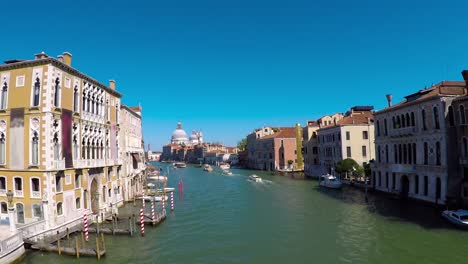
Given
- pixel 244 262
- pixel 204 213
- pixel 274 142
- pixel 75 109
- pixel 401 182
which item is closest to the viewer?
pixel 244 262

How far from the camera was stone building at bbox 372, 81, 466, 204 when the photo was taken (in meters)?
23.0

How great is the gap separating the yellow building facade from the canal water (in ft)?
10.1

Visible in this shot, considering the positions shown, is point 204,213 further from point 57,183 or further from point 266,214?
point 57,183

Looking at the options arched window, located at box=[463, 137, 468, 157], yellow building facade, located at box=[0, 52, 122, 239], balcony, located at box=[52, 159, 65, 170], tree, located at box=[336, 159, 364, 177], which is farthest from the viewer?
tree, located at box=[336, 159, 364, 177]

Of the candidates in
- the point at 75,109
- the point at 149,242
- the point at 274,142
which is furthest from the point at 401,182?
the point at 274,142

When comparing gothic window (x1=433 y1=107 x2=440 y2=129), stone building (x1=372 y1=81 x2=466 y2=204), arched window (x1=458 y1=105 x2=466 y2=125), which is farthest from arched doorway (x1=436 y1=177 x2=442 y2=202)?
arched window (x1=458 y1=105 x2=466 y2=125)

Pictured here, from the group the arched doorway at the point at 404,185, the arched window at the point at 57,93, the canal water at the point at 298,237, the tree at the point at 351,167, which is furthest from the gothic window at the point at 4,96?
the tree at the point at 351,167

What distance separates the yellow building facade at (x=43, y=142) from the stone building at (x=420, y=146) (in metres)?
23.1

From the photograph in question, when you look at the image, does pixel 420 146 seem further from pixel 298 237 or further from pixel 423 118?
pixel 298 237

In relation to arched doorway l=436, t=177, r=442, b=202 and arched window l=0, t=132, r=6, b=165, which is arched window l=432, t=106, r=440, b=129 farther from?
arched window l=0, t=132, r=6, b=165

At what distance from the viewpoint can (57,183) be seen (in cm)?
1866

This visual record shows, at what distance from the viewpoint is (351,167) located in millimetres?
39719

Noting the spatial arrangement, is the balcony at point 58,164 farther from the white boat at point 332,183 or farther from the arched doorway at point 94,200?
the white boat at point 332,183

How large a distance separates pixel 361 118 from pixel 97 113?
33.3m
